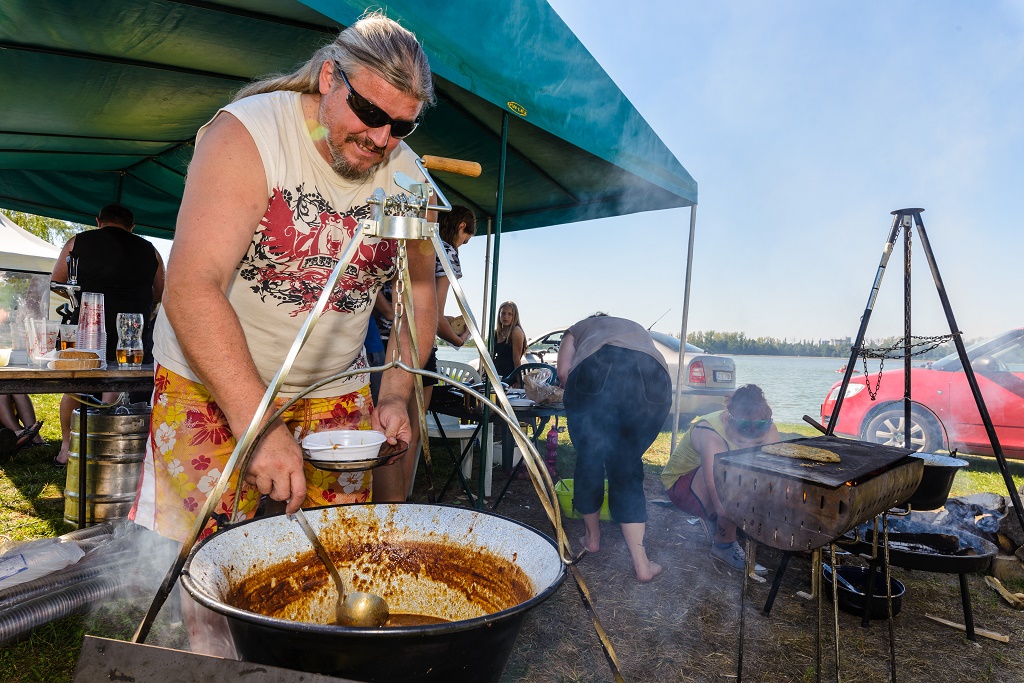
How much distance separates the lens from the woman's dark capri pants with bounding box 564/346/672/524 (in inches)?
131

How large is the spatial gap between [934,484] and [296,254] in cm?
331

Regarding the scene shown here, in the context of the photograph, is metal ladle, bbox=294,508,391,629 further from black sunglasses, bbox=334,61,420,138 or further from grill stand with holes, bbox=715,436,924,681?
grill stand with holes, bbox=715,436,924,681

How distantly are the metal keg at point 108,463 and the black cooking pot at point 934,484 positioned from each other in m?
4.29

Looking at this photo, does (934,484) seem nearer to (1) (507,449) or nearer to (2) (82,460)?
(1) (507,449)

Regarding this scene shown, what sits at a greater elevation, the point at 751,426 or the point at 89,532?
the point at 751,426

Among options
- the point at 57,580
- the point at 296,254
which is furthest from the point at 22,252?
the point at 296,254

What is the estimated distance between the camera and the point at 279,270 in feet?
4.74

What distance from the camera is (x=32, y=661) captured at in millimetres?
2111

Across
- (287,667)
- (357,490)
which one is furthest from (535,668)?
(287,667)

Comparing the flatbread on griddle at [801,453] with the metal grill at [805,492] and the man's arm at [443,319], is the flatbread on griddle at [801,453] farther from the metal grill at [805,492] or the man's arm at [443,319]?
the man's arm at [443,319]

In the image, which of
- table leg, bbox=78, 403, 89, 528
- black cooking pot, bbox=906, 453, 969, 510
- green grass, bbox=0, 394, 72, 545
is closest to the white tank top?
table leg, bbox=78, 403, 89, 528

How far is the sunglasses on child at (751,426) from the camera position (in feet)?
12.4

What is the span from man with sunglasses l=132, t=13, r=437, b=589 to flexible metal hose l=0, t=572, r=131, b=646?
4.40 feet

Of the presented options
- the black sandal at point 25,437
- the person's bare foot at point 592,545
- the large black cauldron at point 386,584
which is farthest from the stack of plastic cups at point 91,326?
the person's bare foot at point 592,545
